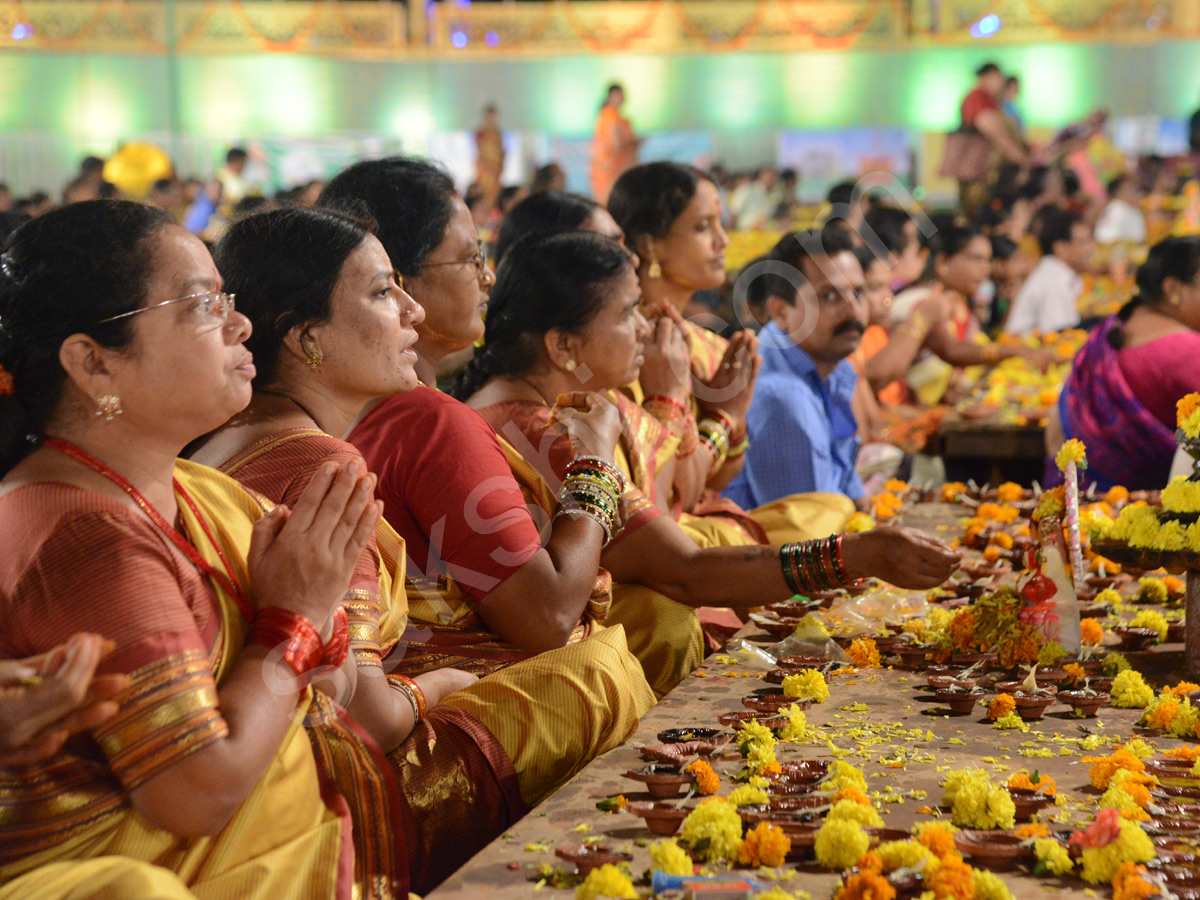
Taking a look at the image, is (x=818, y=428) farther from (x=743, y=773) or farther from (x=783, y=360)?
(x=743, y=773)

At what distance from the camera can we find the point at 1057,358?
6.24 meters

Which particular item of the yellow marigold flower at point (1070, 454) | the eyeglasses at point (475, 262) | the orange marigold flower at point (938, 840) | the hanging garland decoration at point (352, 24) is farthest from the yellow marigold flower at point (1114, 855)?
the hanging garland decoration at point (352, 24)

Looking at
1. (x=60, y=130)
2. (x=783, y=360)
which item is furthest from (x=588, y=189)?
(x=783, y=360)

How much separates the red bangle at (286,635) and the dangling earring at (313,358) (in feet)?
1.85

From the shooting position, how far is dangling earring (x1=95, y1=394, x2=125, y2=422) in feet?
4.50

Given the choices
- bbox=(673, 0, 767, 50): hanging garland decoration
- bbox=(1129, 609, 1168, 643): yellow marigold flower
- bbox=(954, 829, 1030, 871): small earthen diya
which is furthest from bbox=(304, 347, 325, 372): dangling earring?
bbox=(673, 0, 767, 50): hanging garland decoration

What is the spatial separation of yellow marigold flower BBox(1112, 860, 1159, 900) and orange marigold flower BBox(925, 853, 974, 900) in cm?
14

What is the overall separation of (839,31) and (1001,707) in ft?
50.1

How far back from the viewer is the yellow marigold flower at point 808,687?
5.98 feet

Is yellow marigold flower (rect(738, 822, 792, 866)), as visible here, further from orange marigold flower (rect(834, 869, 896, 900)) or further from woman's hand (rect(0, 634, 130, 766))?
woman's hand (rect(0, 634, 130, 766))

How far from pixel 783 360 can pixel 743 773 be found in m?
2.60

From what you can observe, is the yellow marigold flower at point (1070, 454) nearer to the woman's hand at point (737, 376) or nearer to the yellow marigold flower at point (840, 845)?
the yellow marigold flower at point (840, 845)

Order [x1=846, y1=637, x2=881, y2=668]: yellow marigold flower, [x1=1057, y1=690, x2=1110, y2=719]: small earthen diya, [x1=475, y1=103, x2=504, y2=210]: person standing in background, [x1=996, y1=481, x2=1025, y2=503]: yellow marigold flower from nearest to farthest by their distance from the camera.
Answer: [x1=1057, y1=690, x2=1110, y2=719]: small earthen diya, [x1=846, y1=637, x2=881, y2=668]: yellow marigold flower, [x1=996, y1=481, x2=1025, y2=503]: yellow marigold flower, [x1=475, y1=103, x2=504, y2=210]: person standing in background

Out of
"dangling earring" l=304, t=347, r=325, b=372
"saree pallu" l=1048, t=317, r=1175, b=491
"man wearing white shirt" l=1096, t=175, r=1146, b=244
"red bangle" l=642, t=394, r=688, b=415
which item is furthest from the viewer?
"man wearing white shirt" l=1096, t=175, r=1146, b=244
